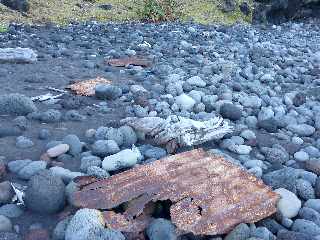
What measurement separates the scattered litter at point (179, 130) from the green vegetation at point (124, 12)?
16.4ft

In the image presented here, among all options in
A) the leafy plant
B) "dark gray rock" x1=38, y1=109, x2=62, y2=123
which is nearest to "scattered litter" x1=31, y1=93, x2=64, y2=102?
"dark gray rock" x1=38, y1=109, x2=62, y2=123

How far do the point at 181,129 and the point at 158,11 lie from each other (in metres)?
7.48

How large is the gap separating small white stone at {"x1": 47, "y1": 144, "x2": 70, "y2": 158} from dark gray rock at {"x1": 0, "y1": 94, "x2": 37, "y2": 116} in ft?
2.55

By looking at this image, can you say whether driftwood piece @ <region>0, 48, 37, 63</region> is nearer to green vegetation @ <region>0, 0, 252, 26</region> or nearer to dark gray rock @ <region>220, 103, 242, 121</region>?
green vegetation @ <region>0, 0, 252, 26</region>

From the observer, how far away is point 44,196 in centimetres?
242

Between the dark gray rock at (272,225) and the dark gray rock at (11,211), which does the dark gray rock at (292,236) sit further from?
the dark gray rock at (11,211)

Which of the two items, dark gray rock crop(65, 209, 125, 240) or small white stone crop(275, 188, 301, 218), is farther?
small white stone crop(275, 188, 301, 218)

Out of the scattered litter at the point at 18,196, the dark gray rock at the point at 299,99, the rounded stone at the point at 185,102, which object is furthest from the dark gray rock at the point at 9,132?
the dark gray rock at the point at 299,99

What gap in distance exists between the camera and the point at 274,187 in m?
2.89

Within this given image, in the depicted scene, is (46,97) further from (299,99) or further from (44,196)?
(299,99)

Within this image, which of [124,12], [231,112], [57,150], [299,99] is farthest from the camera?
[124,12]

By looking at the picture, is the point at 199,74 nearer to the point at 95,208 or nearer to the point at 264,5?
the point at 95,208

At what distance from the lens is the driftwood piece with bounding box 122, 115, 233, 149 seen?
327 cm

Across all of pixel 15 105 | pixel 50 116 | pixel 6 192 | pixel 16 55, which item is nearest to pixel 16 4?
pixel 16 55
